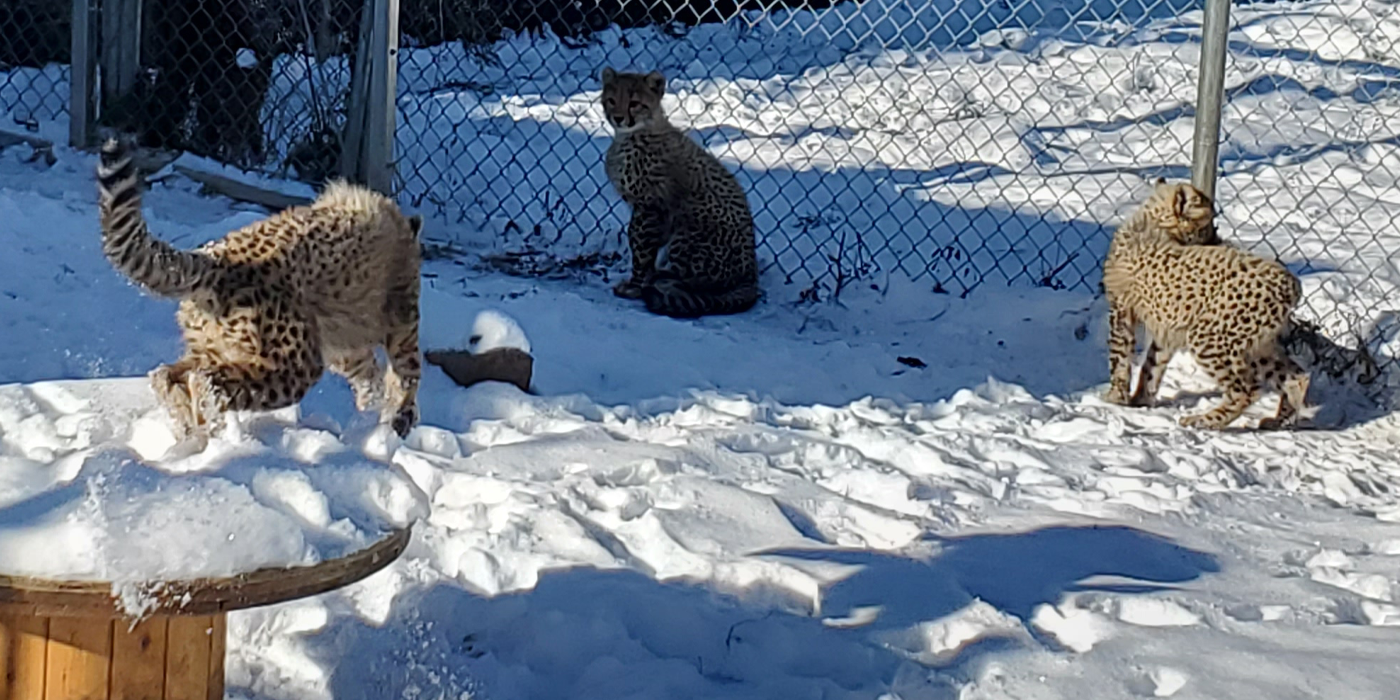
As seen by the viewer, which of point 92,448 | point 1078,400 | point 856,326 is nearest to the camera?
point 92,448

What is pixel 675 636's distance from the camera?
3521mm

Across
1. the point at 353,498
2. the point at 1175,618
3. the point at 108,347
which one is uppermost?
the point at 353,498

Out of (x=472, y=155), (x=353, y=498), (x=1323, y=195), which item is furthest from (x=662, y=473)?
(x=1323, y=195)

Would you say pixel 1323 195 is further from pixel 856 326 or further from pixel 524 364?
pixel 524 364

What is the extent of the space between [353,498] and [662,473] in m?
1.81

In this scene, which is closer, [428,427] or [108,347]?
[428,427]

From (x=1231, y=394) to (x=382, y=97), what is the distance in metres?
3.65

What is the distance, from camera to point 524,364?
5.38 metres

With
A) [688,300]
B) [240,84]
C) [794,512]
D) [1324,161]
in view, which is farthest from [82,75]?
[1324,161]

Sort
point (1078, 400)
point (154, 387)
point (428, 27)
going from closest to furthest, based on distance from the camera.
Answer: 1. point (154, 387)
2. point (1078, 400)
3. point (428, 27)

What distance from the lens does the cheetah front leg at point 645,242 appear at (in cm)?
697

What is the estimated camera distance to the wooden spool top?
239 centimetres

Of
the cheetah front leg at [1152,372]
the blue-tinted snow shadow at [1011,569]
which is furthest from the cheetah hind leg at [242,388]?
the cheetah front leg at [1152,372]

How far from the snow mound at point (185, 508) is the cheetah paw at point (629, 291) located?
360 centimetres
